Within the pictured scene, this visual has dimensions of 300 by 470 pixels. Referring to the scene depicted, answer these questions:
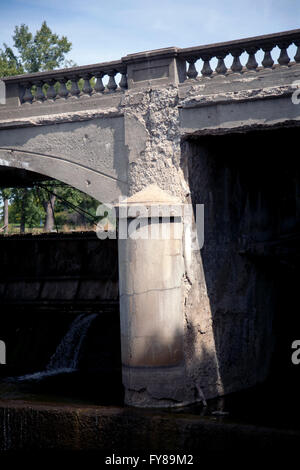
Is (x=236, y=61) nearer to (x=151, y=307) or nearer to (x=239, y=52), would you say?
(x=239, y=52)

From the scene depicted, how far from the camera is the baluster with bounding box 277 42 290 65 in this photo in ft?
26.3

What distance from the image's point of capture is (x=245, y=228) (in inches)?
391

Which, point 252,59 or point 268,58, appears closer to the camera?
point 268,58

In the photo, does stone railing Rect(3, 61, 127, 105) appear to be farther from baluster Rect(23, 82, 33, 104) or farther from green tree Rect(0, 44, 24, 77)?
green tree Rect(0, 44, 24, 77)

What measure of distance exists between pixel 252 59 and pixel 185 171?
1659 mm

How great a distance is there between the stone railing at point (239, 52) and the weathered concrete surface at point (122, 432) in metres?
4.38

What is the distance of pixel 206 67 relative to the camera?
8.54m

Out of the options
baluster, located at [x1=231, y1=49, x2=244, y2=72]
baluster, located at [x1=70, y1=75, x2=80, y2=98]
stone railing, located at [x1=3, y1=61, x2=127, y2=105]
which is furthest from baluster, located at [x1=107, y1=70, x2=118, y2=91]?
baluster, located at [x1=231, y1=49, x2=244, y2=72]

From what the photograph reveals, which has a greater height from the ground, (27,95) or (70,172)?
(27,95)

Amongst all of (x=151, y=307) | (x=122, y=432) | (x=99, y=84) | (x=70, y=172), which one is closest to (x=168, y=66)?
(x=99, y=84)

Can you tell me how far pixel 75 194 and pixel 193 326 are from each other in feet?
63.9
